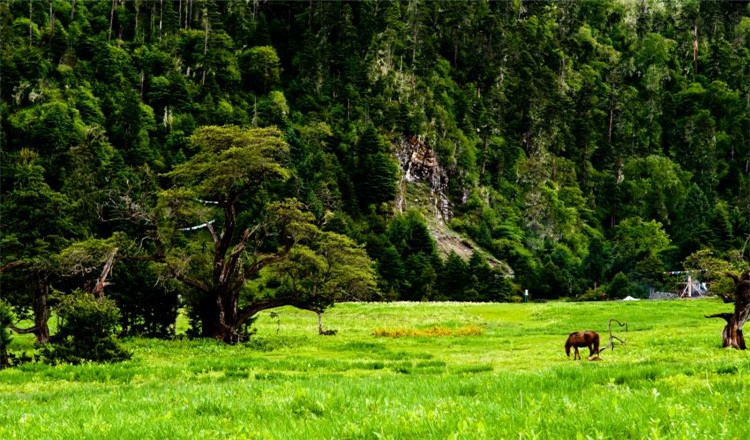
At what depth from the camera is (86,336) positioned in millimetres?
23047

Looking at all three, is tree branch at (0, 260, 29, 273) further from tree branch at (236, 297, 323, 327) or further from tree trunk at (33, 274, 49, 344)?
tree branch at (236, 297, 323, 327)

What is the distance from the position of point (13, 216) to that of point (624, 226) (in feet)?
531

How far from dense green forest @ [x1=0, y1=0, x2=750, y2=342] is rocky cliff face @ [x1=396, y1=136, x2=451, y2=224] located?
0.47 metres

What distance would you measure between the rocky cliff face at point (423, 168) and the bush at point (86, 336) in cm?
12256

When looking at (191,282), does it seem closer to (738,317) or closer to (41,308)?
(41,308)

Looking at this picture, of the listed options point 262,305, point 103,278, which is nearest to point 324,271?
point 262,305

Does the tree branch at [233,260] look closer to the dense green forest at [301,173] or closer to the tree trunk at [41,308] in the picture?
the dense green forest at [301,173]

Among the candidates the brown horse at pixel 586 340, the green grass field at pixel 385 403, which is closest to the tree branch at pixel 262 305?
the green grass field at pixel 385 403

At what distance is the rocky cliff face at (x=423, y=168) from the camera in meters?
147

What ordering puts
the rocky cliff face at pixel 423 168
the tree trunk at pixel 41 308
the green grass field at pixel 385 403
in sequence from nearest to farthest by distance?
the green grass field at pixel 385 403 < the tree trunk at pixel 41 308 < the rocky cliff face at pixel 423 168

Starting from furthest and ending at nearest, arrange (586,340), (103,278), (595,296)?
1. (595,296)
2. (103,278)
3. (586,340)

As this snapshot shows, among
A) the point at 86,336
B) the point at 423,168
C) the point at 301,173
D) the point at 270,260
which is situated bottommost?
the point at 86,336

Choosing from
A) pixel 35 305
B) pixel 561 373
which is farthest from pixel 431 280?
pixel 561 373

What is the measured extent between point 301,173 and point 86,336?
102 metres
